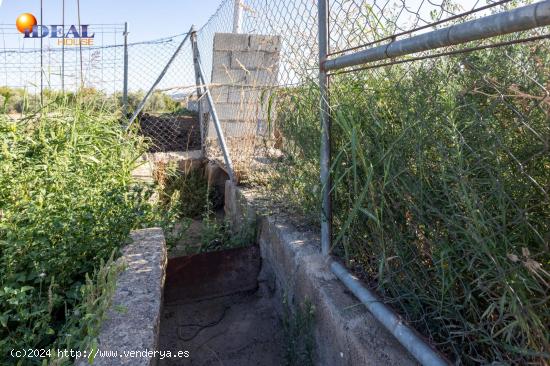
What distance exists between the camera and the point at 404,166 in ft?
4.54

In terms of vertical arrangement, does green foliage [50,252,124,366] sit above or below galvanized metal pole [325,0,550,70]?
below

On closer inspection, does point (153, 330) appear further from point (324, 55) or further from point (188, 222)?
point (188, 222)

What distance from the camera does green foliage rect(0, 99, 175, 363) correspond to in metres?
1.71

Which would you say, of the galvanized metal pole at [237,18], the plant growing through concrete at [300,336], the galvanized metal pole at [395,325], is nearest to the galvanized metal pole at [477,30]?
the galvanized metal pole at [395,325]

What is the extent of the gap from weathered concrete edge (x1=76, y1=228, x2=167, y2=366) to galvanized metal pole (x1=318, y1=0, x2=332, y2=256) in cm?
88

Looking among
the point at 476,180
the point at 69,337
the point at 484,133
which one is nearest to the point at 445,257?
the point at 476,180

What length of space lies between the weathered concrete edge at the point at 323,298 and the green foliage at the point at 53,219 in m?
0.91

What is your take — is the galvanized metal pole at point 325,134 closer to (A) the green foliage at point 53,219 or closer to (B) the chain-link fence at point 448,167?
(B) the chain-link fence at point 448,167

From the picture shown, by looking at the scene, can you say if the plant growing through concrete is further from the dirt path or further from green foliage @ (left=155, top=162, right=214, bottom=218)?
green foliage @ (left=155, top=162, right=214, bottom=218)

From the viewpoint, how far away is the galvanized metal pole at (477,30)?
0.88m

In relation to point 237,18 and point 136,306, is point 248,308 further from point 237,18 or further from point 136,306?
point 237,18

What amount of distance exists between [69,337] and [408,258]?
127 cm

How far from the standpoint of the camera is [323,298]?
1.80m

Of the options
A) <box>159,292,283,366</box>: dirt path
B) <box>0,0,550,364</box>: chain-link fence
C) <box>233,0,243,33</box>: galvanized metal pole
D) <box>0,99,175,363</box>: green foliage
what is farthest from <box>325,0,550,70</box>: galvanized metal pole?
<box>233,0,243,33</box>: galvanized metal pole
